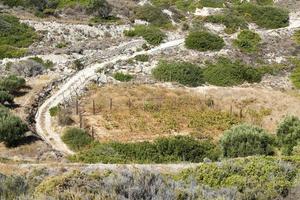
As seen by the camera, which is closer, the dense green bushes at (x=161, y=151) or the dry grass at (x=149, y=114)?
the dense green bushes at (x=161, y=151)

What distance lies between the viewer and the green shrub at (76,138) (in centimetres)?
4116

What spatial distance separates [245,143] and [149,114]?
53.1 feet

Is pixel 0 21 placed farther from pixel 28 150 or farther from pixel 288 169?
pixel 288 169

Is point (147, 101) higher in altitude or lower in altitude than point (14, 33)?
lower

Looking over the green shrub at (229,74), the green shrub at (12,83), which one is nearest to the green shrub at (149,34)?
the green shrub at (229,74)

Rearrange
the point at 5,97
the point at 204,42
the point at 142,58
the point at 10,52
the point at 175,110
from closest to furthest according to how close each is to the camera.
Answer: the point at 5,97
the point at 175,110
the point at 142,58
the point at 10,52
the point at 204,42

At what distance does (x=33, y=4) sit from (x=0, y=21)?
14.0 metres

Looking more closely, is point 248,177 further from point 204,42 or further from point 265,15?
point 265,15

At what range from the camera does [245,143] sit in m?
35.0

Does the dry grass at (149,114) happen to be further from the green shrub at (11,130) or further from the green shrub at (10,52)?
the green shrub at (10,52)

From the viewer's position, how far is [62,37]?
73.9 metres

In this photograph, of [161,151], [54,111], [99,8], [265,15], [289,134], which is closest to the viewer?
[161,151]

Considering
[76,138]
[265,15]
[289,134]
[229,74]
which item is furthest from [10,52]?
[265,15]

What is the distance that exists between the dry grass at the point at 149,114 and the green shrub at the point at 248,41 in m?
16.7
